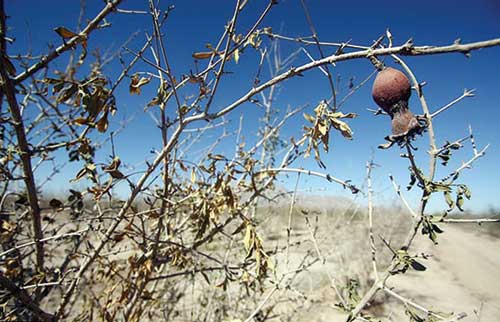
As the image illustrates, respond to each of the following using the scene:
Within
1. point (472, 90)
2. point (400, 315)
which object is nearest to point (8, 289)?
point (472, 90)

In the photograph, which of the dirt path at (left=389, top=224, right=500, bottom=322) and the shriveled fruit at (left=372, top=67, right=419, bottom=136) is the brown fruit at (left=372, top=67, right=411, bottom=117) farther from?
the dirt path at (left=389, top=224, right=500, bottom=322)

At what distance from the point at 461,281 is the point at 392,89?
247 inches

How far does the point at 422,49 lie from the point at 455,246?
28.7 ft

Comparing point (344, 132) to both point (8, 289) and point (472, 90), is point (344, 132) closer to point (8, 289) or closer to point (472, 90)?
point (472, 90)

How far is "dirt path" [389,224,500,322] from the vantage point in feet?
14.2

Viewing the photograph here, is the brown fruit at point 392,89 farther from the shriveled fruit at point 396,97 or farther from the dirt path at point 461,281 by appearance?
the dirt path at point 461,281

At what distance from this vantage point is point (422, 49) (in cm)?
63

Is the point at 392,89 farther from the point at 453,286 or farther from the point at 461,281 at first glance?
the point at 461,281

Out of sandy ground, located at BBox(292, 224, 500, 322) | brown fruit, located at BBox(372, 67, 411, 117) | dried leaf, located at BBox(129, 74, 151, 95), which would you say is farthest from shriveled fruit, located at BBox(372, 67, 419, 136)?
sandy ground, located at BBox(292, 224, 500, 322)

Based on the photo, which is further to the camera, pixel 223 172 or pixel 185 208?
pixel 185 208

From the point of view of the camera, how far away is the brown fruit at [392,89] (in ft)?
2.69

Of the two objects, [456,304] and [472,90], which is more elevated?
[472,90]

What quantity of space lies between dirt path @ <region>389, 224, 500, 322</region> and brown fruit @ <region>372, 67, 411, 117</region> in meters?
3.49

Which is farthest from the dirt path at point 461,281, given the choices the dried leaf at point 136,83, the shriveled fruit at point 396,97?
the dried leaf at point 136,83
